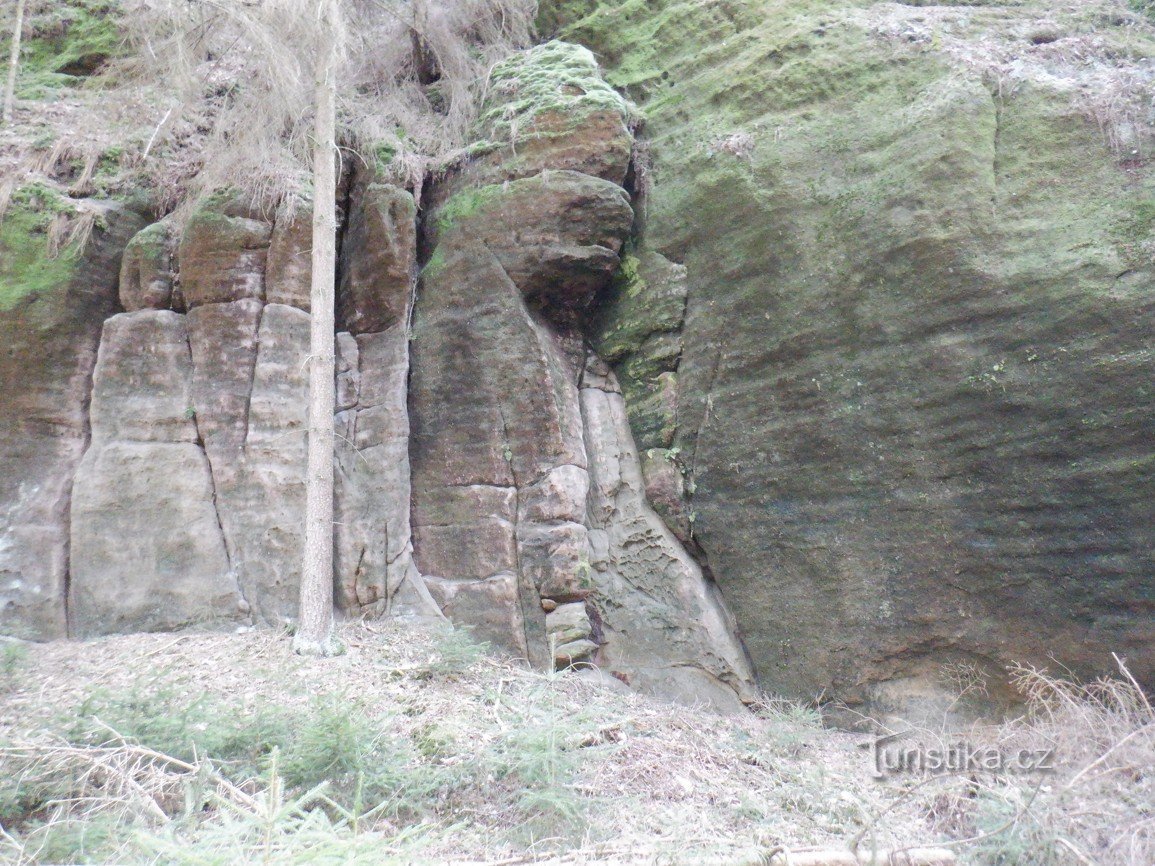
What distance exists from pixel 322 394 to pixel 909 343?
19.0 feet

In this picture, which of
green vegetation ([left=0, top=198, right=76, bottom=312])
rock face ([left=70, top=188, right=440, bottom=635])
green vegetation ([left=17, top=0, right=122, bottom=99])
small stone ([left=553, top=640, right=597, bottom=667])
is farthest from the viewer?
green vegetation ([left=17, top=0, right=122, bottom=99])

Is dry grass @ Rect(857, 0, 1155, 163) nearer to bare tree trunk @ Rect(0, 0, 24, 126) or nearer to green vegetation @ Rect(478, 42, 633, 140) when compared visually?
green vegetation @ Rect(478, 42, 633, 140)

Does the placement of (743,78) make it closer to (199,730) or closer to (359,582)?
(359,582)

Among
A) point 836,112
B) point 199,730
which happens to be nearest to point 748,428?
point 836,112

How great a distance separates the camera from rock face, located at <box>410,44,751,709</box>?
755 cm

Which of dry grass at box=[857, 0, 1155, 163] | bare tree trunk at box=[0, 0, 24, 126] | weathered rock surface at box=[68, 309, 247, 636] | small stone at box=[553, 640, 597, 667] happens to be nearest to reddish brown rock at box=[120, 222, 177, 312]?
weathered rock surface at box=[68, 309, 247, 636]

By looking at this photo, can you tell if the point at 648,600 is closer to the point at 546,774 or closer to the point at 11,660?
the point at 546,774

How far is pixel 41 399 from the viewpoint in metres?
8.14

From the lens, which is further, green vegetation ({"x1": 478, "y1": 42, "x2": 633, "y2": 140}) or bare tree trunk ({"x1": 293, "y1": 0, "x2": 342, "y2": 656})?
green vegetation ({"x1": 478, "y1": 42, "x2": 633, "y2": 140})

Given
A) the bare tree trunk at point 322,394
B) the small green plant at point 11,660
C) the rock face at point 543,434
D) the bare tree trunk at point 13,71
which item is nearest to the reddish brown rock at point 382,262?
the rock face at point 543,434

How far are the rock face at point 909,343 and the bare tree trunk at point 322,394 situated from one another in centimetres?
341

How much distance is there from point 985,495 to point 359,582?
6311 mm

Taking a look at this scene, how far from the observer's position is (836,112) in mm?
7488

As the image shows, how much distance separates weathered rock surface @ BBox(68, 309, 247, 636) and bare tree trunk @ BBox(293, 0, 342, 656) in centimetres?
131
